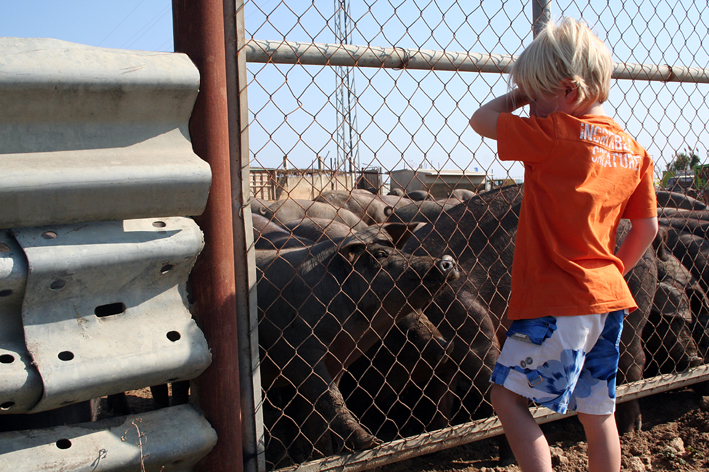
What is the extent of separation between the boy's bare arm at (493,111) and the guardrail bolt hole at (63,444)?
5.44 ft

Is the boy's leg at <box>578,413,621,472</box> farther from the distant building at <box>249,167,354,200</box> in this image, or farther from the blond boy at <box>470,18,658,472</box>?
the distant building at <box>249,167,354,200</box>

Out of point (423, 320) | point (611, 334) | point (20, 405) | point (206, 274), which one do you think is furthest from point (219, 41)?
point (423, 320)

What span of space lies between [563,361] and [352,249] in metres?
1.72

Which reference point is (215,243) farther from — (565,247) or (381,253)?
(381,253)

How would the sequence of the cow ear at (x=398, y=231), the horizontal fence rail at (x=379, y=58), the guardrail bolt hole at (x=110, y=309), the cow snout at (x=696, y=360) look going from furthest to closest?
the cow ear at (x=398, y=231) < the cow snout at (x=696, y=360) < the horizontal fence rail at (x=379, y=58) < the guardrail bolt hole at (x=110, y=309)

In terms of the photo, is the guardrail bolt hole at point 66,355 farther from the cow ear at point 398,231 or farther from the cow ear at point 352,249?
the cow ear at point 398,231

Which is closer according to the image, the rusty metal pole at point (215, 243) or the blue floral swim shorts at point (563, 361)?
the blue floral swim shorts at point (563, 361)

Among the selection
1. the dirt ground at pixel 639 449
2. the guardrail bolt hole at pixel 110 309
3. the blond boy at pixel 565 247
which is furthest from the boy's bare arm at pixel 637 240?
A: the guardrail bolt hole at pixel 110 309

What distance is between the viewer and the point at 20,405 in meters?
1.58

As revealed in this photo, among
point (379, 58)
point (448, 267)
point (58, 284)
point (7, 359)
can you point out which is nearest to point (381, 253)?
point (448, 267)

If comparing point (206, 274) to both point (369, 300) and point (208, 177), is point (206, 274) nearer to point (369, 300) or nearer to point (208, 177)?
point (208, 177)

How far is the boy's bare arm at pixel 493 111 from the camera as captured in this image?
1.87 m

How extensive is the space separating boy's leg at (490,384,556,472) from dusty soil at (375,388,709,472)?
1355 mm

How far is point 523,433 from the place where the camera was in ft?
5.82
